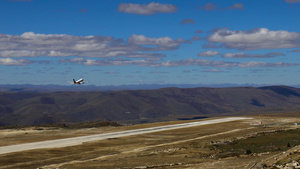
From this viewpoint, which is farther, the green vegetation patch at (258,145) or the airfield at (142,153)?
the green vegetation patch at (258,145)

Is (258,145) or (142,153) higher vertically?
(142,153)

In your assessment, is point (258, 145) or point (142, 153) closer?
point (142, 153)

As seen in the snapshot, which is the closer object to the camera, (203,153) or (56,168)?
(56,168)

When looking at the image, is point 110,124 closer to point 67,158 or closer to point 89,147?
point 89,147

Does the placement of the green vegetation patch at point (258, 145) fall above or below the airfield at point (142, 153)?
below

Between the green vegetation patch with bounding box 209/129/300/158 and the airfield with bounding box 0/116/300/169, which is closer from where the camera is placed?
the airfield with bounding box 0/116/300/169

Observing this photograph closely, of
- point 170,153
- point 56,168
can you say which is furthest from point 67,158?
point 170,153

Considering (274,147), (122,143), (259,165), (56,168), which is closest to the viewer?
(259,165)

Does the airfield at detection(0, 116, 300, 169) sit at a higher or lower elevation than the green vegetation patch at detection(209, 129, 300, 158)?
higher
